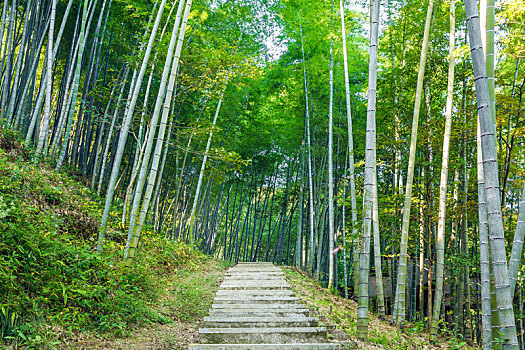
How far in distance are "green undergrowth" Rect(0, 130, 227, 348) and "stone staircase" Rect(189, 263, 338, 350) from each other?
496 mm

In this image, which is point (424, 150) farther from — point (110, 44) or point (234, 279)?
point (110, 44)

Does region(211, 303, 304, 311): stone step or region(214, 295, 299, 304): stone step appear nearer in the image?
region(211, 303, 304, 311): stone step

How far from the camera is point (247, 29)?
8.36 meters

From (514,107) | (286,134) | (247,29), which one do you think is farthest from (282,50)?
(514,107)

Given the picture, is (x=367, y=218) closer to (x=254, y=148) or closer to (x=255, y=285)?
(x=255, y=285)

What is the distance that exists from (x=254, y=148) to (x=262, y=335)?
26.3 ft

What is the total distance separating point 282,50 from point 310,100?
1.70 metres

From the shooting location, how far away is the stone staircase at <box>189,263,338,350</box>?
287cm

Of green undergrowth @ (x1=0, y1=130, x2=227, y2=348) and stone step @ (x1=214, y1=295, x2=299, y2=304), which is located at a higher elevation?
green undergrowth @ (x1=0, y1=130, x2=227, y2=348)

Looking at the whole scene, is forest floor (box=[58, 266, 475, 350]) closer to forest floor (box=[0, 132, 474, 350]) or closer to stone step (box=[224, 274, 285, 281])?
forest floor (box=[0, 132, 474, 350])

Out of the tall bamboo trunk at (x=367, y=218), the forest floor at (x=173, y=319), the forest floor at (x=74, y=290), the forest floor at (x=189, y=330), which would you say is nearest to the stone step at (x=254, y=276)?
the forest floor at (x=173, y=319)

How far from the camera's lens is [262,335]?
10.00 ft

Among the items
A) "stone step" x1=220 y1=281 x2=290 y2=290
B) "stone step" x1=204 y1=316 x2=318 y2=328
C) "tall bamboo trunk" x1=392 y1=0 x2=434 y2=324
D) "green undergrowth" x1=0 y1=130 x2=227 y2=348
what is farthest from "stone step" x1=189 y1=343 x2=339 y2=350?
"stone step" x1=220 y1=281 x2=290 y2=290

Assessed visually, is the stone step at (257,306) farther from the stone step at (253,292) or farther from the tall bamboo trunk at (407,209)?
the tall bamboo trunk at (407,209)
